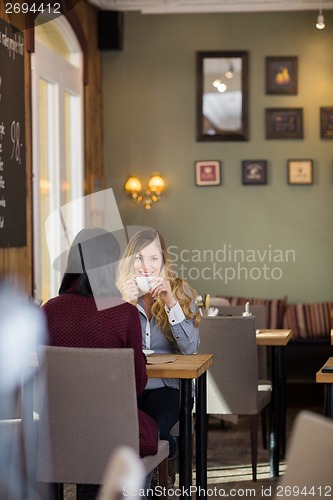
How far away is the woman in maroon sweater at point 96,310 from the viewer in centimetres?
365

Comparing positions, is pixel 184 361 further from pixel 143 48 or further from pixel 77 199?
pixel 143 48

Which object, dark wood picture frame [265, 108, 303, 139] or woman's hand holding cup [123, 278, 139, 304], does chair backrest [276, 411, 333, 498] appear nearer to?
woman's hand holding cup [123, 278, 139, 304]

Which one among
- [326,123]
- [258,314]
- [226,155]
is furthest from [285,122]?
[258,314]

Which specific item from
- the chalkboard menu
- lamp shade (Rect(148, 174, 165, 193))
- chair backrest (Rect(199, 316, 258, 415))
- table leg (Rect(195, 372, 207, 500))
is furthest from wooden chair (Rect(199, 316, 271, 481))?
lamp shade (Rect(148, 174, 165, 193))

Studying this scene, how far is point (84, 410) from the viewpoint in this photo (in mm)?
3533

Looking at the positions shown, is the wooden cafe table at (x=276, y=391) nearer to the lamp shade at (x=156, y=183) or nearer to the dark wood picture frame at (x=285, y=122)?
the lamp shade at (x=156, y=183)

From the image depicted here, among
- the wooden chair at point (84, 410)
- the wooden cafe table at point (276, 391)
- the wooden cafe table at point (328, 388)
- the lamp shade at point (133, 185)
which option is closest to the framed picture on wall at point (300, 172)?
the lamp shade at point (133, 185)

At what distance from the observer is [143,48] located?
8.95m

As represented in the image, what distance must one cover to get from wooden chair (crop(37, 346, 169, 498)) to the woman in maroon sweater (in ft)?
0.49

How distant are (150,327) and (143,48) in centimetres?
504

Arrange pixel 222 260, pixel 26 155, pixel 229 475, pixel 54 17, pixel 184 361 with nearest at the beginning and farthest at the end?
pixel 184 361 → pixel 229 475 → pixel 26 155 → pixel 54 17 → pixel 222 260

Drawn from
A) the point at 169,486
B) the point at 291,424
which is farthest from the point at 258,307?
the point at 169,486

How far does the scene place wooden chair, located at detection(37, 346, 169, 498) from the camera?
3.48 meters

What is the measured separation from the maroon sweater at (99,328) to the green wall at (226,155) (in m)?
5.24
